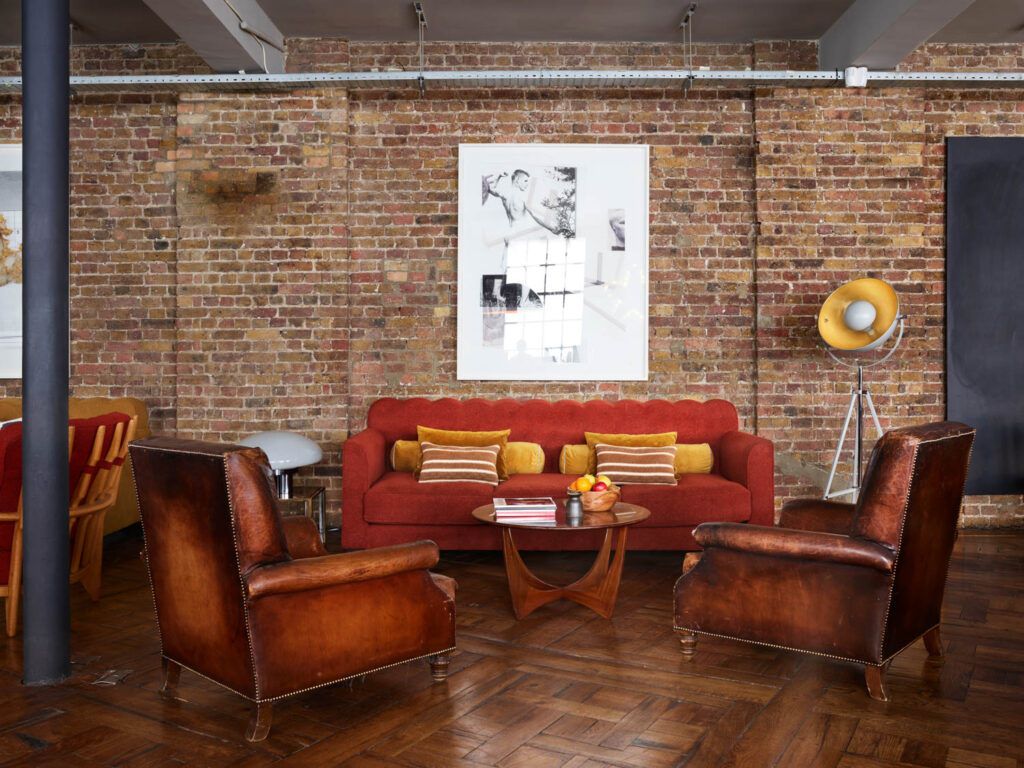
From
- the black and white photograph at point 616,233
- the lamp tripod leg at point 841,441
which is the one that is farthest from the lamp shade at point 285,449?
the lamp tripod leg at point 841,441

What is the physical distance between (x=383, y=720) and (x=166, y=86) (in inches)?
191

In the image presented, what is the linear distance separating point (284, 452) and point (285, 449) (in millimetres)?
26

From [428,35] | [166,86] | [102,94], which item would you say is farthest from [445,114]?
[102,94]

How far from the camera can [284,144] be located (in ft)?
20.0

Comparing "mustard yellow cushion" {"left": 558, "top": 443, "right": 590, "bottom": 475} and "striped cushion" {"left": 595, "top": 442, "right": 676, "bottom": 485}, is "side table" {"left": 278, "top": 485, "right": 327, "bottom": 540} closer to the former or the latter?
"mustard yellow cushion" {"left": 558, "top": 443, "right": 590, "bottom": 475}

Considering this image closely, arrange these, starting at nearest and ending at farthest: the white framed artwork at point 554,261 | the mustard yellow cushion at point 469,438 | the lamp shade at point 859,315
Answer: the lamp shade at point 859,315 → the mustard yellow cushion at point 469,438 → the white framed artwork at point 554,261

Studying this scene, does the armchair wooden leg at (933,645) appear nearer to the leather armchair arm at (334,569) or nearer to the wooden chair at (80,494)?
the leather armchair arm at (334,569)

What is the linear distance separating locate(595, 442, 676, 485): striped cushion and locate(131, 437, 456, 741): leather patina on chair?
7.70 ft

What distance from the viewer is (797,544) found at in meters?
3.14

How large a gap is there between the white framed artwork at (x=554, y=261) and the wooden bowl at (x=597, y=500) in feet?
6.85

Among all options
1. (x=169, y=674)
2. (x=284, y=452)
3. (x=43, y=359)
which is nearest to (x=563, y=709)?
(x=169, y=674)

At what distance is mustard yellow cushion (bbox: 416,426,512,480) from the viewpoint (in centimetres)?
Answer: 556

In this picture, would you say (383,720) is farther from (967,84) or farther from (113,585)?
(967,84)

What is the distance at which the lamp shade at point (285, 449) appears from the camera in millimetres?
5148
